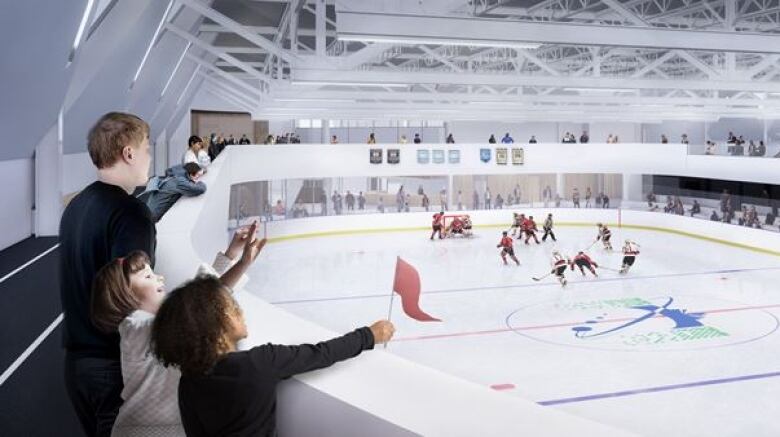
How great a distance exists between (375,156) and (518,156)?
19.4ft

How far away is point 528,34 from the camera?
1066 cm

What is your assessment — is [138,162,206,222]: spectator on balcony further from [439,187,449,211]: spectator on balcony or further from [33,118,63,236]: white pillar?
[439,187,449,211]: spectator on balcony

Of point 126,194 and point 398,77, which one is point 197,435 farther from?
point 398,77

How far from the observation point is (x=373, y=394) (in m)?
1.77

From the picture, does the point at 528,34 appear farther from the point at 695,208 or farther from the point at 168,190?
the point at 695,208

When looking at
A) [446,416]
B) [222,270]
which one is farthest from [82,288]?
[446,416]

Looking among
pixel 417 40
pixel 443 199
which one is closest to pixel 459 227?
pixel 443 199

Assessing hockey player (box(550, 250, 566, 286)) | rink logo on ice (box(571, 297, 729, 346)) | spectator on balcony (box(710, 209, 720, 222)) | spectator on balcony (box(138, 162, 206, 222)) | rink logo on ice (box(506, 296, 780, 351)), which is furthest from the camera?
spectator on balcony (box(710, 209, 720, 222))

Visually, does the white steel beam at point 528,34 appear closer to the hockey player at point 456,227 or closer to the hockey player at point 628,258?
the hockey player at point 628,258

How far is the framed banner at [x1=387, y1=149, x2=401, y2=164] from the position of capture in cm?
2473

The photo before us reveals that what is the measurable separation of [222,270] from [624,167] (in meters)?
26.1

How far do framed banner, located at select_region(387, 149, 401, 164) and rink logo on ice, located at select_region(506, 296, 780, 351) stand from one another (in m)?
12.9

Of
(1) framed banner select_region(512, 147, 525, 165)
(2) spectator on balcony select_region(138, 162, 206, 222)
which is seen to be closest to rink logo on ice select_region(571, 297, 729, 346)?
(2) spectator on balcony select_region(138, 162, 206, 222)

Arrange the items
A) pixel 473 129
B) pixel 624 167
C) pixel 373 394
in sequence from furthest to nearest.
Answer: pixel 473 129 → pixel 624 167 → pixel 373 394
